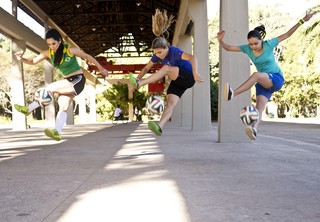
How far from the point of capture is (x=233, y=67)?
9.40 metres

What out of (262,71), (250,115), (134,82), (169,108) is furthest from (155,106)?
(262,71)

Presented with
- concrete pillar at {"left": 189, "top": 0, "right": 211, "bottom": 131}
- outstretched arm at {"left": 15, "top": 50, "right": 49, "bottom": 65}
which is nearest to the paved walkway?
outstretched arm at {"left": 15, "top": 50, "right": 49, "bottom": 65}

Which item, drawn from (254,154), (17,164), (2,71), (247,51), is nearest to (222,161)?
(254,154)

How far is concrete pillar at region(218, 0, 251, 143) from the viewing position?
369 inches

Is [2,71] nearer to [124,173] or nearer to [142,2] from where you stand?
[142,2]

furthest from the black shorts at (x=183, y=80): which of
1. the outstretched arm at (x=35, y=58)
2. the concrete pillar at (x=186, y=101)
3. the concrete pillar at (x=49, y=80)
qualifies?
the concrete pillar at (x=49, y=80)

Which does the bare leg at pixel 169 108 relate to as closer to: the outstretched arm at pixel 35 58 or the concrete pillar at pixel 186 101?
the outstretched arm at pixel 35 58

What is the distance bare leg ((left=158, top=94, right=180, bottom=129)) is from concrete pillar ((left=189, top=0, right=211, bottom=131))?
25.7ft

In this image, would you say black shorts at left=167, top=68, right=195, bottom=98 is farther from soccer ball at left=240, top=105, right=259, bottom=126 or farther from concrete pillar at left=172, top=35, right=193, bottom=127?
concrete pillar at left=172, top=35, right=193, bottom=127

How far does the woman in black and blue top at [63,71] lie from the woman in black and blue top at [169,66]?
2.80 ft

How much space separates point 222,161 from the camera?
591 cm

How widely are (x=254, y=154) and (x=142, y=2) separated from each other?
19628mm

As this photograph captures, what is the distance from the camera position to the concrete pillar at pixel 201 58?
14.4 m

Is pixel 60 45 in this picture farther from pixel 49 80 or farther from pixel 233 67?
pixel 49 80
